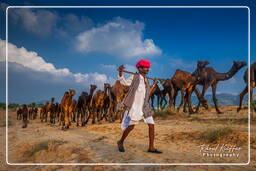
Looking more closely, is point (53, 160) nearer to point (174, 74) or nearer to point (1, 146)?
point (1, 146)

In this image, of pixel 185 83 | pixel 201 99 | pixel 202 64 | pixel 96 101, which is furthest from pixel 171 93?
pixel 96 101

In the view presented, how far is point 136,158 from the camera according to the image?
4652 millimetres

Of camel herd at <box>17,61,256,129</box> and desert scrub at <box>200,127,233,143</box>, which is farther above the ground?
camel herd at <box>17,61,256,129</box>

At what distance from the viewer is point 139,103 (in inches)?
199

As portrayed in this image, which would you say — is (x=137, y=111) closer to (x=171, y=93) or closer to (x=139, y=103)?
(x=139, y=103)

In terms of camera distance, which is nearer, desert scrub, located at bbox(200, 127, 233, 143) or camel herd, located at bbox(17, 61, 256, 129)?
desert scrub, located at bbox(200, 127, 233, 143)

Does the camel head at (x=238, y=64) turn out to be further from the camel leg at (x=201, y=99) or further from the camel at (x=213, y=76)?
the camel leg at (x=201, y=99)

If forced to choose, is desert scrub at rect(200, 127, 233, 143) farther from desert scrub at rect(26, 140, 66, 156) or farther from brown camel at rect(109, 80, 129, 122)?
brown camel at rect(109, 80, 129, 122)

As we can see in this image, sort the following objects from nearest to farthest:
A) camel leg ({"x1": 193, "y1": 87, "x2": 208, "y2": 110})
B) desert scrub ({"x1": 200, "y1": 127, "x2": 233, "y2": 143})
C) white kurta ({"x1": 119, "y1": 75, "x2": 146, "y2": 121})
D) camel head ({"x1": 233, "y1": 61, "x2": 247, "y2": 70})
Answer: white kurta ({"x1": 119, "y1": 75, "x2": 146, "y2": 121}) < desert scrub ({"x1": 200, "y1": 127, "x2": 233, "y2": 143}) < camel head ({"x1": 233, "y1": 61, "x2": 247, "y2": 70}) < camel leg ({"x1": 193, "y1": 87, "x2": 208, "y2": 110})

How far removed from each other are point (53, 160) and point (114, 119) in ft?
25.1

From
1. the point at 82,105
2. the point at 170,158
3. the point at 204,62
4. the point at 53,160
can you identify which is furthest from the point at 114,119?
the point at 170,158

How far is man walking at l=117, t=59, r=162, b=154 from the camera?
16.3ft

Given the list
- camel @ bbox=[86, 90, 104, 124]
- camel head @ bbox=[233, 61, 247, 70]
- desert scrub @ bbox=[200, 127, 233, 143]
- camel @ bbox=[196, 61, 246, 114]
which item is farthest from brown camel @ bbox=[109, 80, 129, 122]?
desert scrub @ bbox=[200, 127, 233, 143]

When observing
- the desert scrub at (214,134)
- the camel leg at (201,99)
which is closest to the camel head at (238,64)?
the camel leg at (201,99)
